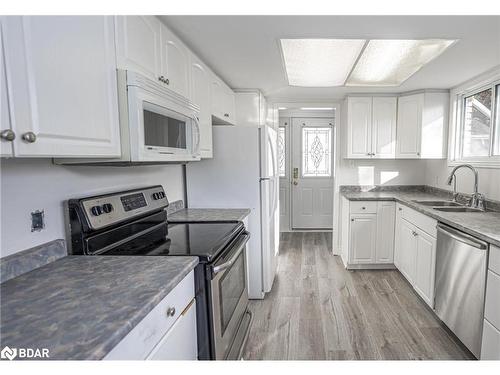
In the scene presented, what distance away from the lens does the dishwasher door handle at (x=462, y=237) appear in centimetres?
166

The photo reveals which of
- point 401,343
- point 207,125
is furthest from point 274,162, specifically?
point 401,343

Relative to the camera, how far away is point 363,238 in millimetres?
3232

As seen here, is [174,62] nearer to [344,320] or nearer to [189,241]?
[189,241]

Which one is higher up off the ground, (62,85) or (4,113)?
(62,85)

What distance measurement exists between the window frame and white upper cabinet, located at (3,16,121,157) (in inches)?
117

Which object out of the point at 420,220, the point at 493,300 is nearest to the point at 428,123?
the point at 420,220

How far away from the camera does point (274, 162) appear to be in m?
2.90

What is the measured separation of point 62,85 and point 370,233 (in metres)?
3.19

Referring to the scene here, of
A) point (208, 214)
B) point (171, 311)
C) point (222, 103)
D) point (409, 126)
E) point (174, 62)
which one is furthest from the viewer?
point (409, 126)

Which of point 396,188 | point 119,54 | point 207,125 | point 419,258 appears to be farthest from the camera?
point 396,188

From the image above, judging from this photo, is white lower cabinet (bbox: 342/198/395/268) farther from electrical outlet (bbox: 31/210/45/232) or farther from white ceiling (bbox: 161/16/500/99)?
electrical outlet (bbox: 31/210/45/232)

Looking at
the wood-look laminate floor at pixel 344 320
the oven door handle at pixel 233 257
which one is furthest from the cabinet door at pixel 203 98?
the wood-look laminate floor at pixel 344 320

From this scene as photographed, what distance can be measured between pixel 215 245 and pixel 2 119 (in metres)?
0.97

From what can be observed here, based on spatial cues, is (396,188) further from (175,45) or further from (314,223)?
(175,45)
